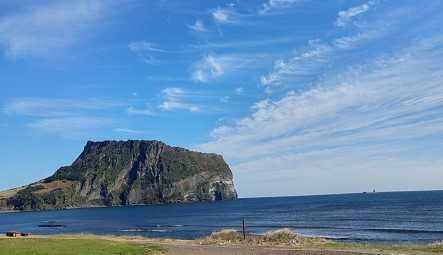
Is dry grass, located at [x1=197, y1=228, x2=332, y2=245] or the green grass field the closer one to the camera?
the green grass field

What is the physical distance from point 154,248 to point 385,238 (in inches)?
1728

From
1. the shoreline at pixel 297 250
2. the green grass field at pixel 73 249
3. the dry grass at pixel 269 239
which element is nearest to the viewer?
the green grass field at pixel 73 249

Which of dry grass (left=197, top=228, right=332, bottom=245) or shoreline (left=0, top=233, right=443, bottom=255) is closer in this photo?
shoreline (left=0, top=233, right=443, bottom=255)

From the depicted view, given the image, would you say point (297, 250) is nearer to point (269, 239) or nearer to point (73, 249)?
point (269, 239)

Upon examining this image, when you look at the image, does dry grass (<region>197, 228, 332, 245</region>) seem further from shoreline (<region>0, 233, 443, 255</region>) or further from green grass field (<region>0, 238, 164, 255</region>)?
green grass field (<region>0, 238, 164, 255</region>)

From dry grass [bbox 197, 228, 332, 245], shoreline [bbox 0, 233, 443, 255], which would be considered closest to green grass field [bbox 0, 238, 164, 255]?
shoreline [bbox 0, 233, 443, 255]

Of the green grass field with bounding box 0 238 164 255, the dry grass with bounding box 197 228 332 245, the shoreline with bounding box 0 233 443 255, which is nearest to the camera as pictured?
the green grass field with bounding box 0 238 164 255

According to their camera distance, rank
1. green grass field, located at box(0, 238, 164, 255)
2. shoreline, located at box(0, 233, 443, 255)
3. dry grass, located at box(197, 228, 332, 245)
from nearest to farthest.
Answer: green grass field, located at box(0, 238, 164, 255)
shoreline, located at box(0, 233, 443, 255)
dry grass, located at box(197, 228, 332, 245)

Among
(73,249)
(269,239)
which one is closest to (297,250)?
(269,239)

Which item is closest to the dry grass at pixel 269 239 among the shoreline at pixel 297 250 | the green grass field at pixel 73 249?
the shoreline at pixel 297 250

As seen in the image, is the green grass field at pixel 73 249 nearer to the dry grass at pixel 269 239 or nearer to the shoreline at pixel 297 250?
the shoreline at pixel 297 250

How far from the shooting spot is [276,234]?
46.9 meters

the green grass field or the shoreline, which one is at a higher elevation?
the green grass field

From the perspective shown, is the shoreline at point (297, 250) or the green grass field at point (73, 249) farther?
the shoreline at point (297, 250)
